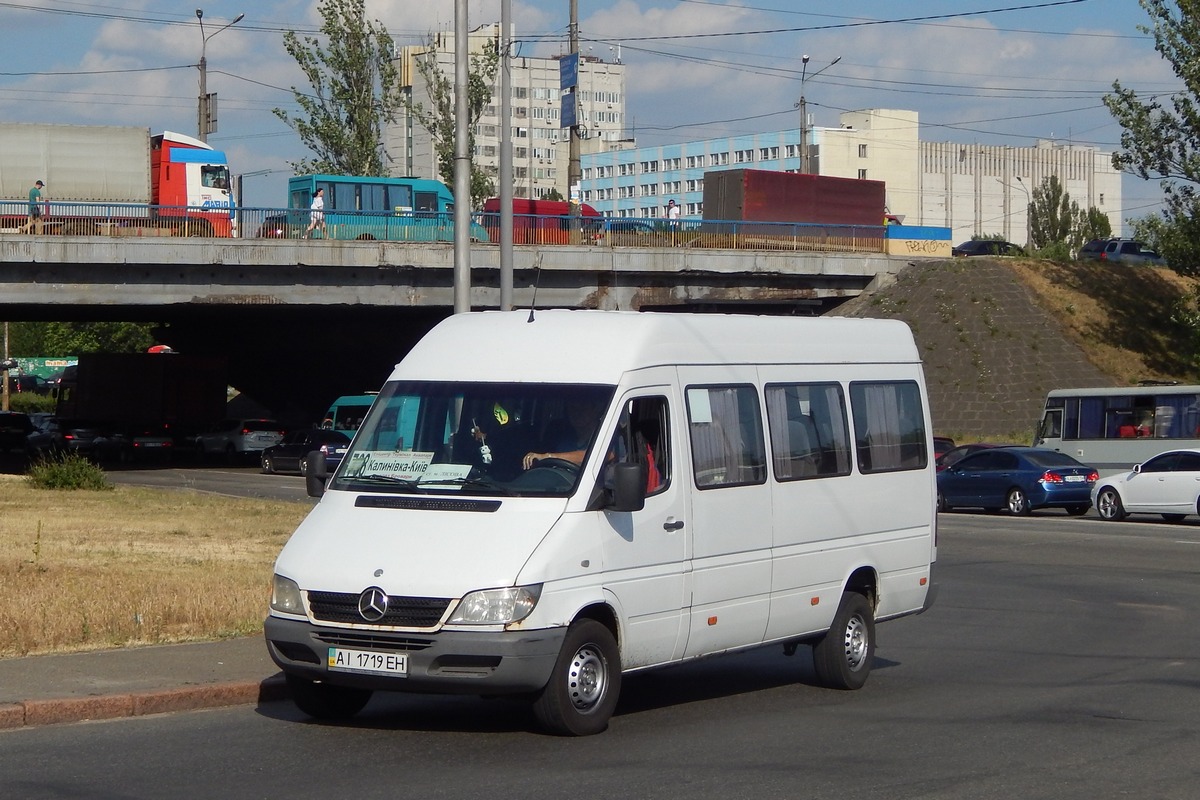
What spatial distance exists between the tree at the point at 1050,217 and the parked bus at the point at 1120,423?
67.9 meters

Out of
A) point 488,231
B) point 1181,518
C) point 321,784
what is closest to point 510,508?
point 321,784

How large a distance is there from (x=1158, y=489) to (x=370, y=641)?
77.4 ft

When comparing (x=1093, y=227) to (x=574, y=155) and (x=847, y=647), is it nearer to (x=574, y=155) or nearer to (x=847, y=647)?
(x=574, y=155)

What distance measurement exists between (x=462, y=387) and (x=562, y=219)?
115ft

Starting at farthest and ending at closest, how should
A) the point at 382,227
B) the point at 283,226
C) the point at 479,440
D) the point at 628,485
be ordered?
the point at 382,227 → the point at 283,226 → the point at 479,440 → the point at 628,485

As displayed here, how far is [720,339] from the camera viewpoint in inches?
379

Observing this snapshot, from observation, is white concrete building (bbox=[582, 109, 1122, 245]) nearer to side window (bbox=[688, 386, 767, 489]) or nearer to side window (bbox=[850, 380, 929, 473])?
side window (bbox=[850, 380, 929, 473])

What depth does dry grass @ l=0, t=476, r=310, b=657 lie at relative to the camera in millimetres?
11344

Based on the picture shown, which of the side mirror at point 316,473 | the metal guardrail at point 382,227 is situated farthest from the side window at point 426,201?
the side mirror at point 316,473

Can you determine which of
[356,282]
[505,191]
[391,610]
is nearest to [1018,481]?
[505,191]

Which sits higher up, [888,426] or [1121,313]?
[1121,313]

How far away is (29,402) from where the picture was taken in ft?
321

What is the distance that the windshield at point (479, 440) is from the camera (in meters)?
8.51

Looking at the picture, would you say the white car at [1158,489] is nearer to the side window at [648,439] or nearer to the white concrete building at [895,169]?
the side window at [648,439]
